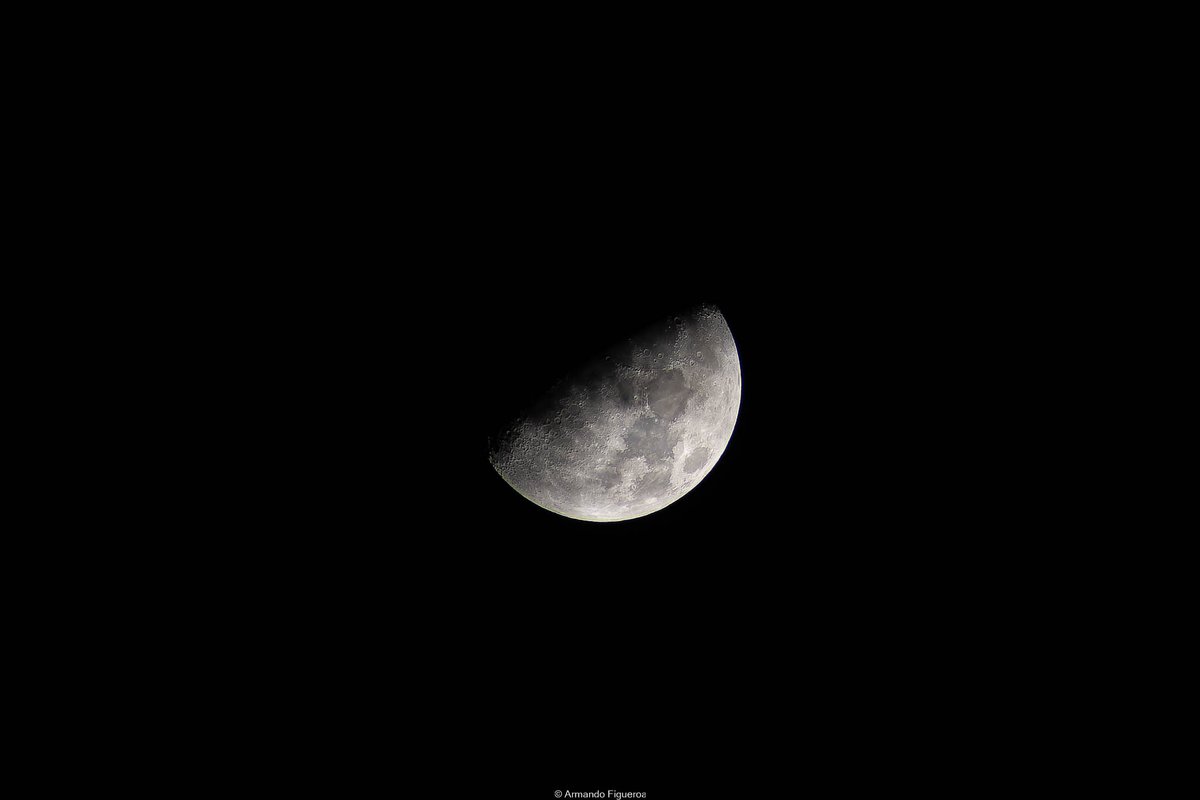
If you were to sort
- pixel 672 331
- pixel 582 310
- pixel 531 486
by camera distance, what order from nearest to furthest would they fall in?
pixel 582 310
pixel 672 331
pixel 531 486

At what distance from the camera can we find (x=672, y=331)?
8.09 ft

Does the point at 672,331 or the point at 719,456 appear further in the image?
the point at 719,456

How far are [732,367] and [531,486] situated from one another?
114 cm

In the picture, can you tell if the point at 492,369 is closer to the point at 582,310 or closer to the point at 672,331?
the point at 582,310

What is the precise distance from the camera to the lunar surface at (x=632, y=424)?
7.84 feet

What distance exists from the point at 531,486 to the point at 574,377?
0.67m

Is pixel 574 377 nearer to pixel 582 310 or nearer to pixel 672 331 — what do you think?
pixel 582 310

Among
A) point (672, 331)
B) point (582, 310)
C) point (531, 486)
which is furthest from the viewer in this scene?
point (531, 486)

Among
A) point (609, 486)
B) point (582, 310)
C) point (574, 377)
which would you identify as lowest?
point (609, 486)

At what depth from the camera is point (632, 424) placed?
94.7 inches

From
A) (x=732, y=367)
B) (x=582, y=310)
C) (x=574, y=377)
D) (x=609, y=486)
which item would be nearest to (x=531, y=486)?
(x=609, y=486)

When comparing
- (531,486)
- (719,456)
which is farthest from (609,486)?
(719,456)

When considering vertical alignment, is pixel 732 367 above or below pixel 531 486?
above

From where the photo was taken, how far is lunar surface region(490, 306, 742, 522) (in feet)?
7.84
